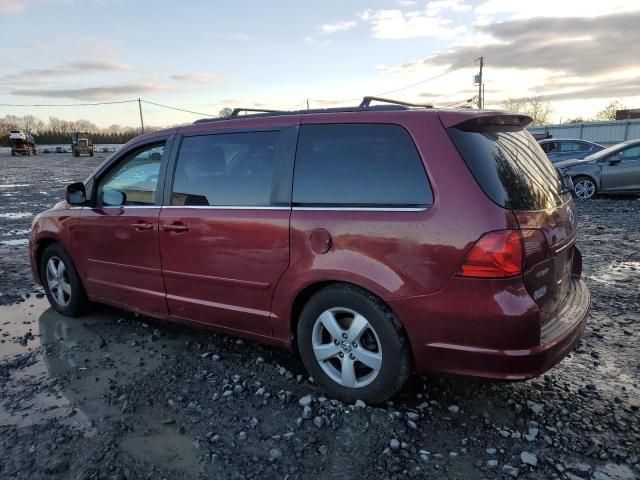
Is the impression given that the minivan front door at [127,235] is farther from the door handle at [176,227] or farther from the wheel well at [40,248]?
the wheel well at [40,248]

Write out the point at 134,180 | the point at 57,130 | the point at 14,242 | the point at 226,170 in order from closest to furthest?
the point at 226,170, the point at 134,180, the point at 14,242, the point at 57,130

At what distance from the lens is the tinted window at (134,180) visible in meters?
4.06

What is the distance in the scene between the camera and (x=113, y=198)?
Result: 4336 mm

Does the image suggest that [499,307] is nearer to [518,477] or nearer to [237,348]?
[518,477]

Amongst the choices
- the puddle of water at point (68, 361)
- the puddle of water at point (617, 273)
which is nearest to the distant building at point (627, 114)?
the puddle of water at point (617, 273)

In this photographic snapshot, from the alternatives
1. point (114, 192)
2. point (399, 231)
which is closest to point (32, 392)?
point (114, 192)

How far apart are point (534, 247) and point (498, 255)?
0.87 feet

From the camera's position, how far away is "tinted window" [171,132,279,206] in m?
3.40

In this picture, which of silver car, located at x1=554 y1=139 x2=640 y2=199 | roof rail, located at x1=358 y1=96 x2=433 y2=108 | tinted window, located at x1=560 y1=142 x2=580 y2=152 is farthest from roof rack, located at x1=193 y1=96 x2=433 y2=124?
tinted window, located at x1=560 y1=142 x2=580 y2=152

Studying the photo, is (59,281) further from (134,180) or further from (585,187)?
(585,187)

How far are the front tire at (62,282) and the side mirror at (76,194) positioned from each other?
1.91 ft

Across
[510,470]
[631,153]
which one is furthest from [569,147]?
[510,470]

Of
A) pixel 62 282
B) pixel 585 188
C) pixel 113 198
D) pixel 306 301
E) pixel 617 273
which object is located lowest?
pixel 617 273

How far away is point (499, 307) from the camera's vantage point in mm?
2582
